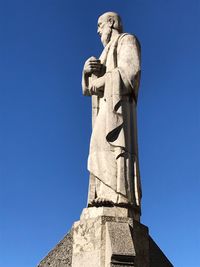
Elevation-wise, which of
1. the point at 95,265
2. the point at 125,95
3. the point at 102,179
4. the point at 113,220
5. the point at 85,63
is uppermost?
the point at 85,63

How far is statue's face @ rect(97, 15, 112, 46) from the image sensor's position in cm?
1022

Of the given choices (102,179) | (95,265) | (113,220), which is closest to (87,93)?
(102,179)

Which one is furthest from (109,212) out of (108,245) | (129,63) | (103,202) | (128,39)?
(128,39)

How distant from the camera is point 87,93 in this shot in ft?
32.6

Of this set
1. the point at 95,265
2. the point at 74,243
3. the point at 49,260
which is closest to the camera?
the point at 95,265

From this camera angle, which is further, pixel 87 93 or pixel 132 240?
pixel 87 93

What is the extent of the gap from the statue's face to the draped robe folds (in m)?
0.53

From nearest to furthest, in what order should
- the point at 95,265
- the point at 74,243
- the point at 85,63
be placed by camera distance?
the point at 95,265 → the point at 74,243 → the point at 85,63

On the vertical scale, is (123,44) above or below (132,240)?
above

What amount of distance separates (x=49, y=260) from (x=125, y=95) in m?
3.52

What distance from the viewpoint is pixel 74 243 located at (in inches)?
332

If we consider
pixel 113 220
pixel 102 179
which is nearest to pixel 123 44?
pixel 102 179

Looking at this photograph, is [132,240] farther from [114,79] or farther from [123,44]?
[123,44]

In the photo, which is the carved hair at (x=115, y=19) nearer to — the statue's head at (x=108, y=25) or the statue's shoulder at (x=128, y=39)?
the statue's head at (x=108, y=25)
